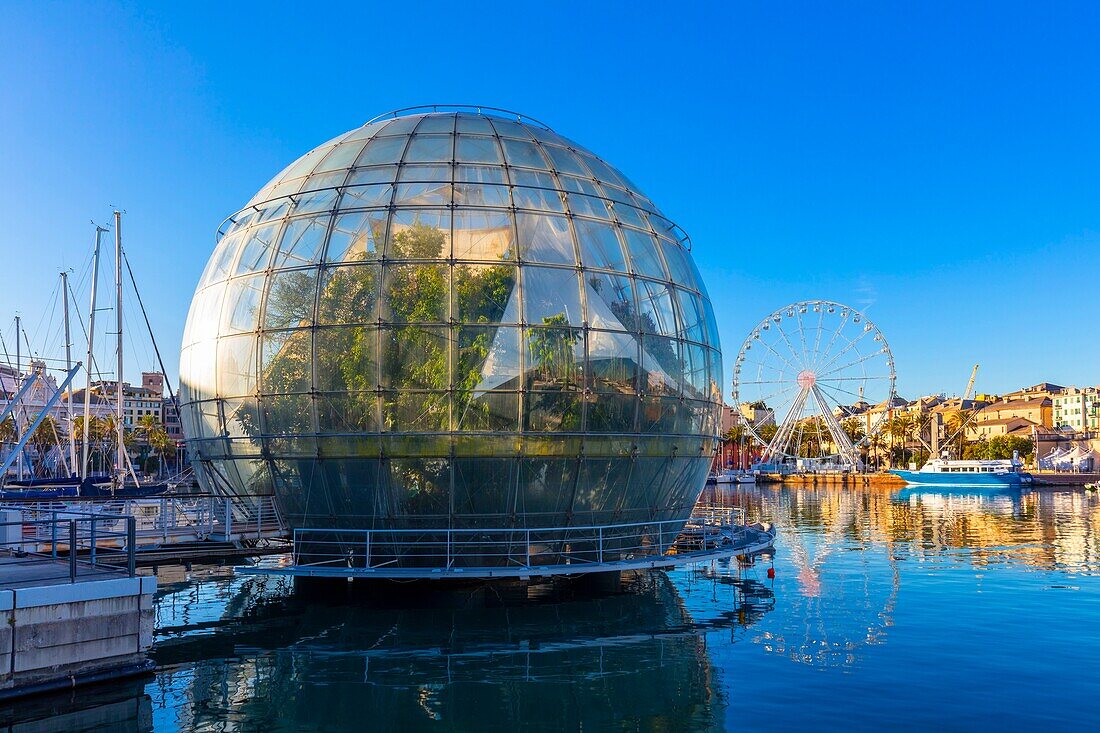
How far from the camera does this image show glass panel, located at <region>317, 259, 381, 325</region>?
69.9 ft

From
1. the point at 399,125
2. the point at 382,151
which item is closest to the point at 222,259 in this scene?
the point at 382,151

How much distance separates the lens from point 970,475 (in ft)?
402

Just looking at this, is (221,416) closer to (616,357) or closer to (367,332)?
(367,332)

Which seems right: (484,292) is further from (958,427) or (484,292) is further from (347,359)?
(958,427)

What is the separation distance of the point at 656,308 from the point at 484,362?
5.24 metres

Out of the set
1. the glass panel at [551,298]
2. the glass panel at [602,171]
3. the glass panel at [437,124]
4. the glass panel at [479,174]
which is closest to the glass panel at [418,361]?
the glass panel at [551,298]

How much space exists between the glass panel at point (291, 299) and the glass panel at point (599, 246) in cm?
666

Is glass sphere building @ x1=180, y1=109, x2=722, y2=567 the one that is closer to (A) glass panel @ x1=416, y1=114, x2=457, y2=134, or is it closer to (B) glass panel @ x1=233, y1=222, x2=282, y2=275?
(B) glass panel @ x1=233, y1=222, x2=282, y2=275

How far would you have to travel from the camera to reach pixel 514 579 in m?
23.4

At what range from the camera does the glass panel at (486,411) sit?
20.8 m

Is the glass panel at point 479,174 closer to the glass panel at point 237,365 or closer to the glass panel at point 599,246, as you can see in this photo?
the glass panel at point 599,246

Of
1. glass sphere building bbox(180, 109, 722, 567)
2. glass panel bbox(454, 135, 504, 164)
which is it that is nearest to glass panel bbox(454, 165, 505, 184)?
glass sphere building bbox(180, 109, 722, 567)

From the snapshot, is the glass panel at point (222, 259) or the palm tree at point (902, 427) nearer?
the glass panel at point (222, 259)

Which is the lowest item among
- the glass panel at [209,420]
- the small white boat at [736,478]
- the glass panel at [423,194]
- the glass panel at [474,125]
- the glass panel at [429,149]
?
the small white boat at [736,478]
